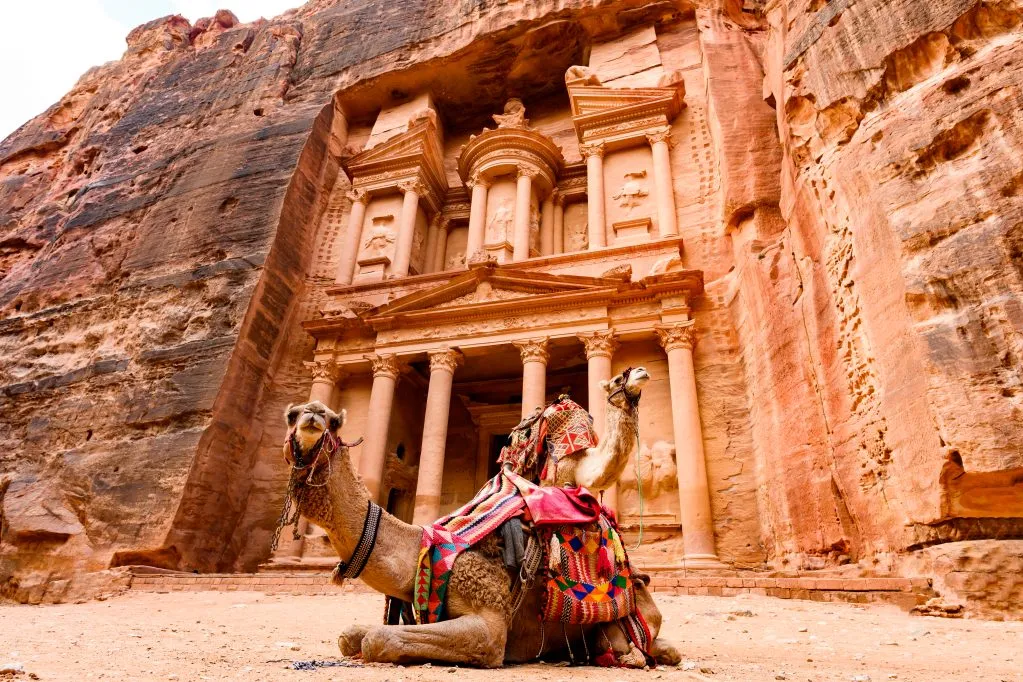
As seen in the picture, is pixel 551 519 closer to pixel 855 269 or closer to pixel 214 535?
pixel 855 269

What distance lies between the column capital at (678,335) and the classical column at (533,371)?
8.45ft

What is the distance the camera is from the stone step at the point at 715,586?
258 inches

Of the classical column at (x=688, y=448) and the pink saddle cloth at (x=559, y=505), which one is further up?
the classical column at (x=688, y=448)

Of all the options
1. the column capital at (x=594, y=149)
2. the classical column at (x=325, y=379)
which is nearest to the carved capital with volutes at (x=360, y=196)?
the classical column at (x=325, y=379)

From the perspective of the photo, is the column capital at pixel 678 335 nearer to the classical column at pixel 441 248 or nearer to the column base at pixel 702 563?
the column base at pixel 702 563

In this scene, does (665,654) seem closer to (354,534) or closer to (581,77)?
(354,534)

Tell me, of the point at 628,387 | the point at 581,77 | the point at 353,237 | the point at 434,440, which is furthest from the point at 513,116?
the point at 628,387

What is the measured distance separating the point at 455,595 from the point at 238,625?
4263mm

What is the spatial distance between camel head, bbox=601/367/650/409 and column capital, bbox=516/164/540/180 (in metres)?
14.8

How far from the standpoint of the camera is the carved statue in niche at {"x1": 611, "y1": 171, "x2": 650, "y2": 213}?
1672cm

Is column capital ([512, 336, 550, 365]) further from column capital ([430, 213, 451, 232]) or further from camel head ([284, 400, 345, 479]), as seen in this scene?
camel head ([284, 400, 345, 479])

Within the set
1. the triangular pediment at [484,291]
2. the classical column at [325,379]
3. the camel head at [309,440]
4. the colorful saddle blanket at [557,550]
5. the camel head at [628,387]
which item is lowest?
the colorful saddle blanket at [557,550]

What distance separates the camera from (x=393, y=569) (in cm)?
335

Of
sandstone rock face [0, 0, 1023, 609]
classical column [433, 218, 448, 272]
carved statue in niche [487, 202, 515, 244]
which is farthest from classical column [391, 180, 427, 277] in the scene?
carved statue in niche [487, 202, 515, 244]
